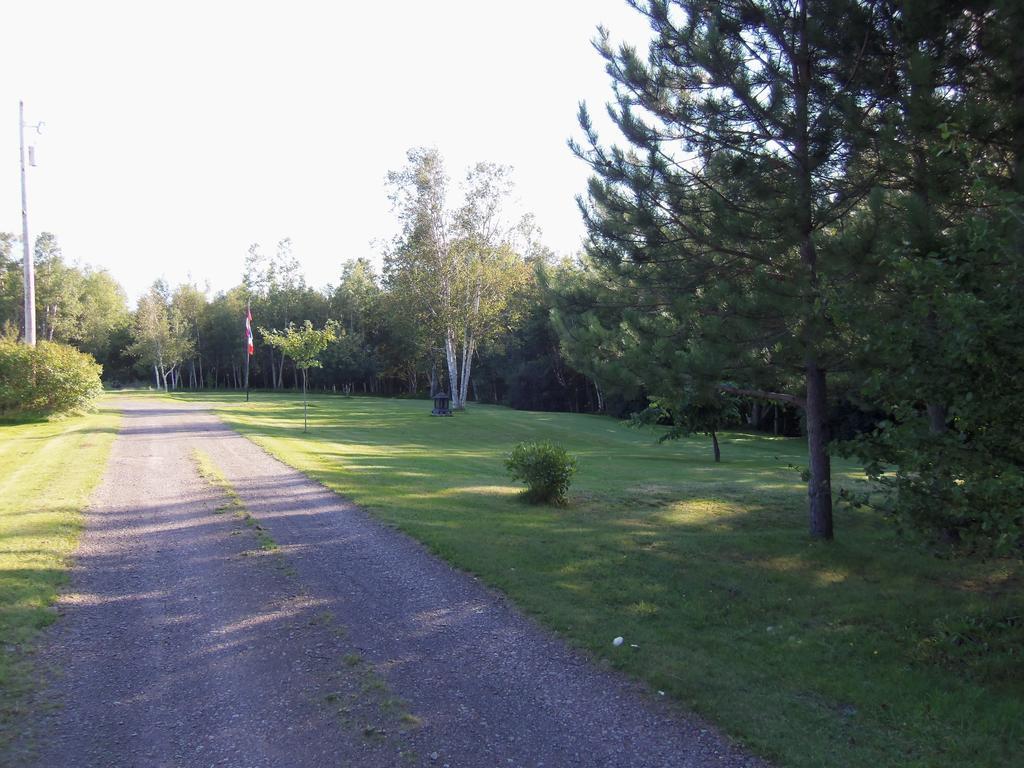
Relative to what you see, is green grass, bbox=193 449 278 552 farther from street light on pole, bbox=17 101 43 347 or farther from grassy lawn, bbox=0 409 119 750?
street light on pole, bbox=17 101 43 347

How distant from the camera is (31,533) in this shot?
7621 millimetres

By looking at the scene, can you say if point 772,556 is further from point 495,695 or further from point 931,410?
point 495,695

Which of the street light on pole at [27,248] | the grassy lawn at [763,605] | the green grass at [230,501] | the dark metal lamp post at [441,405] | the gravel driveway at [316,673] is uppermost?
the street light on pole at [27,248]

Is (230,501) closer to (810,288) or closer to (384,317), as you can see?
(810,288)

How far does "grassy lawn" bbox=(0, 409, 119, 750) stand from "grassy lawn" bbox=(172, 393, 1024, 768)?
346 cm

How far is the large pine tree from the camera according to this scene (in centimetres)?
729

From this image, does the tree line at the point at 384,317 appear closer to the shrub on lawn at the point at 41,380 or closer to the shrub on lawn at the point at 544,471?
the shrub on lawn at the point at 41,380

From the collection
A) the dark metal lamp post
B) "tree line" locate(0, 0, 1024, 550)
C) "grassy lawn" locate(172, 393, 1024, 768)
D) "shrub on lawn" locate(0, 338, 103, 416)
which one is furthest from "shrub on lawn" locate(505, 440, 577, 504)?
the dark metal lamp post

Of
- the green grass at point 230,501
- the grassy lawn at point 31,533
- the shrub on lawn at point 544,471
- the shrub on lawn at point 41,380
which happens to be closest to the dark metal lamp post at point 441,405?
the shrub on lawn at point 41,380

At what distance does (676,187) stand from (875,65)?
241 centimetres

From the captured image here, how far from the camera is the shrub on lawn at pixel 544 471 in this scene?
418 inches

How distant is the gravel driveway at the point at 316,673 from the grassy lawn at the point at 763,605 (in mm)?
408

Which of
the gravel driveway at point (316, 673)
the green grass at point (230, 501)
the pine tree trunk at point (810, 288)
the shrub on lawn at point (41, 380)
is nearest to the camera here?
the gravel driveway at point (316, 673)

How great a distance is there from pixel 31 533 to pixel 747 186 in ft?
29.3
